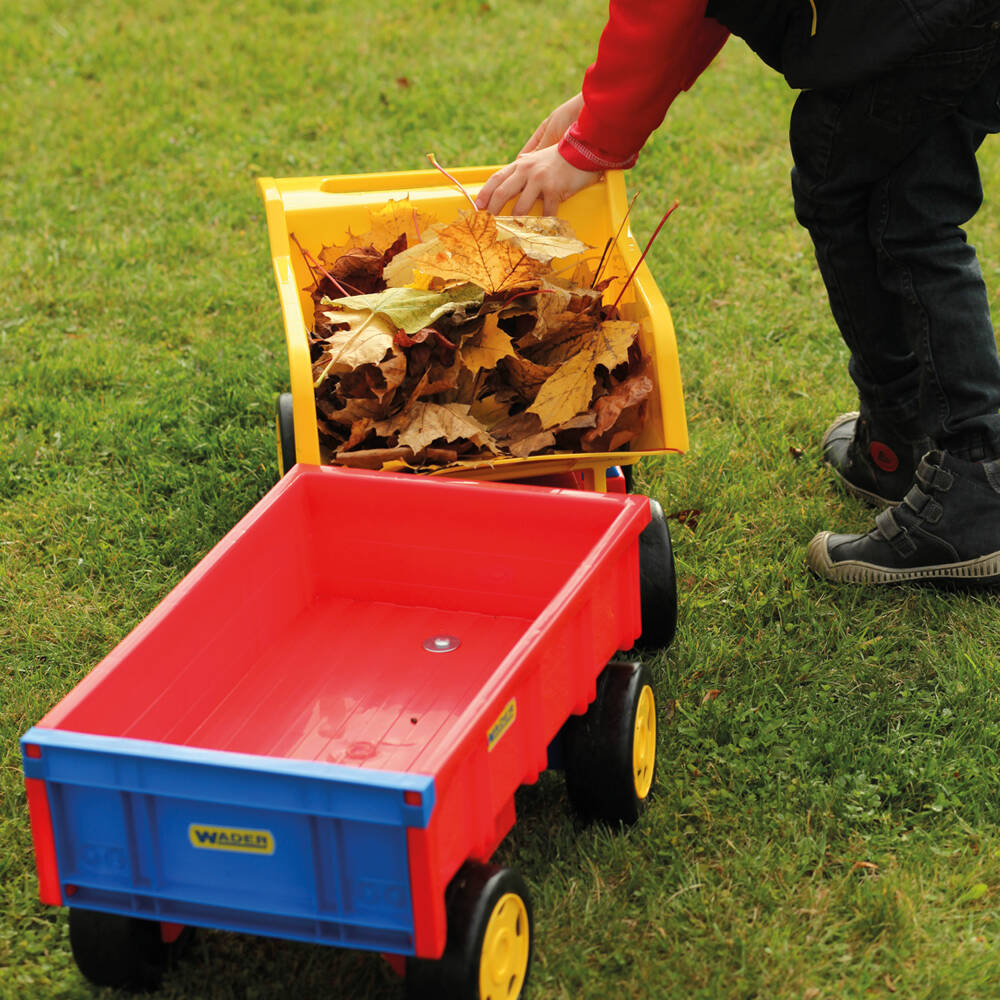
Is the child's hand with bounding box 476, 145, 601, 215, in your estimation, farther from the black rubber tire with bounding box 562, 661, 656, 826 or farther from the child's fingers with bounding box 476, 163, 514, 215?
the black rubber tire with bounding box 562, 661, 656, 826

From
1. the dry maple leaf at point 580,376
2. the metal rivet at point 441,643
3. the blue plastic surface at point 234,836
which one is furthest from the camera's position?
the dry maple leaf at point 580,376

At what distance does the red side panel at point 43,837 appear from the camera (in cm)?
162

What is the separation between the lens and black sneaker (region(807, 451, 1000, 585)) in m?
2.58

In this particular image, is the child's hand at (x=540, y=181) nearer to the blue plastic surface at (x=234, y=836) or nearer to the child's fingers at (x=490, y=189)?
the child's fingers at (x=490, y=189)

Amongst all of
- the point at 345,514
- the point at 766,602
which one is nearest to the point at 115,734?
the point at 345,514

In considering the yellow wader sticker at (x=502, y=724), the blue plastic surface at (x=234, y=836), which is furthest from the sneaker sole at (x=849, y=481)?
the blue plastic surface at (x=234, y=836)

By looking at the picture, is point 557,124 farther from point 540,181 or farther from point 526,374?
point 526,374

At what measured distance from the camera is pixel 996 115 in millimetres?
2395

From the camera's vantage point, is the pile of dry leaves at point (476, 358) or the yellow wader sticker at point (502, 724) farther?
the pile of dry leaves at point (476, 358)

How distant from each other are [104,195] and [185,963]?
3108mm

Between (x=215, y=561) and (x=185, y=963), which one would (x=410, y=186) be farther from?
(x=185, y=963)

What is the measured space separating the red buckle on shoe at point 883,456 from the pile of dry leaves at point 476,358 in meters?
0.69

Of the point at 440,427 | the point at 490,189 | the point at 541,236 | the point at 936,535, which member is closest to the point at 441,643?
the point at 440,427

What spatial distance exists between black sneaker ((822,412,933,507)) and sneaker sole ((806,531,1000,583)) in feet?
0.77
